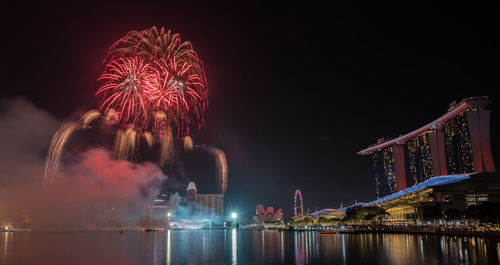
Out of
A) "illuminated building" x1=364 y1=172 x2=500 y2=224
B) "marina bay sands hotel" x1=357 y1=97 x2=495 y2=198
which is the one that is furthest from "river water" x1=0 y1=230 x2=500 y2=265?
"marina bay sands hotel" x1=357 y1=97 x2=495 y2=198

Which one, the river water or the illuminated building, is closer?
the river water

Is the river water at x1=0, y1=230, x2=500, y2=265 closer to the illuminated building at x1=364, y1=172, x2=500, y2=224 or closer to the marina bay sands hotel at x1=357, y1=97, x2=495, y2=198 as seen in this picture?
the illuminated building at x1=364, y1=172, x2=500, y2=224

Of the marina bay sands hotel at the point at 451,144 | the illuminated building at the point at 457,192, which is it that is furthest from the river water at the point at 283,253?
the marina bay sands hotel at the point at 451,144

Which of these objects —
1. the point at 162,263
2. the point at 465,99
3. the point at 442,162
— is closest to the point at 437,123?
the point at 442,162

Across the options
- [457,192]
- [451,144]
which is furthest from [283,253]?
[451,144]

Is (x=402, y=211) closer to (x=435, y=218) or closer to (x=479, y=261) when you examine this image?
(x=435, y=218)

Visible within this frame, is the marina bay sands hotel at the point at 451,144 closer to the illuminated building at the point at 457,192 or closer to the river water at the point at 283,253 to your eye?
the illuminated building at the point at 457,192

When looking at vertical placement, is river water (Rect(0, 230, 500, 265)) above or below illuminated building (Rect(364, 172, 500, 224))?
below

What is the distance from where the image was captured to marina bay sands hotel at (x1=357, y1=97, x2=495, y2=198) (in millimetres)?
111062

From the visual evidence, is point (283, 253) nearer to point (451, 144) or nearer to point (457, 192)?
point (457, 192)

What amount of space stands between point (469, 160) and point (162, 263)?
126499 mm

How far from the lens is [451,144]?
135875 millimetres

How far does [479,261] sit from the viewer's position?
27250 mm

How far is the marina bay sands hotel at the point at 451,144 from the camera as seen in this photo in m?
111
